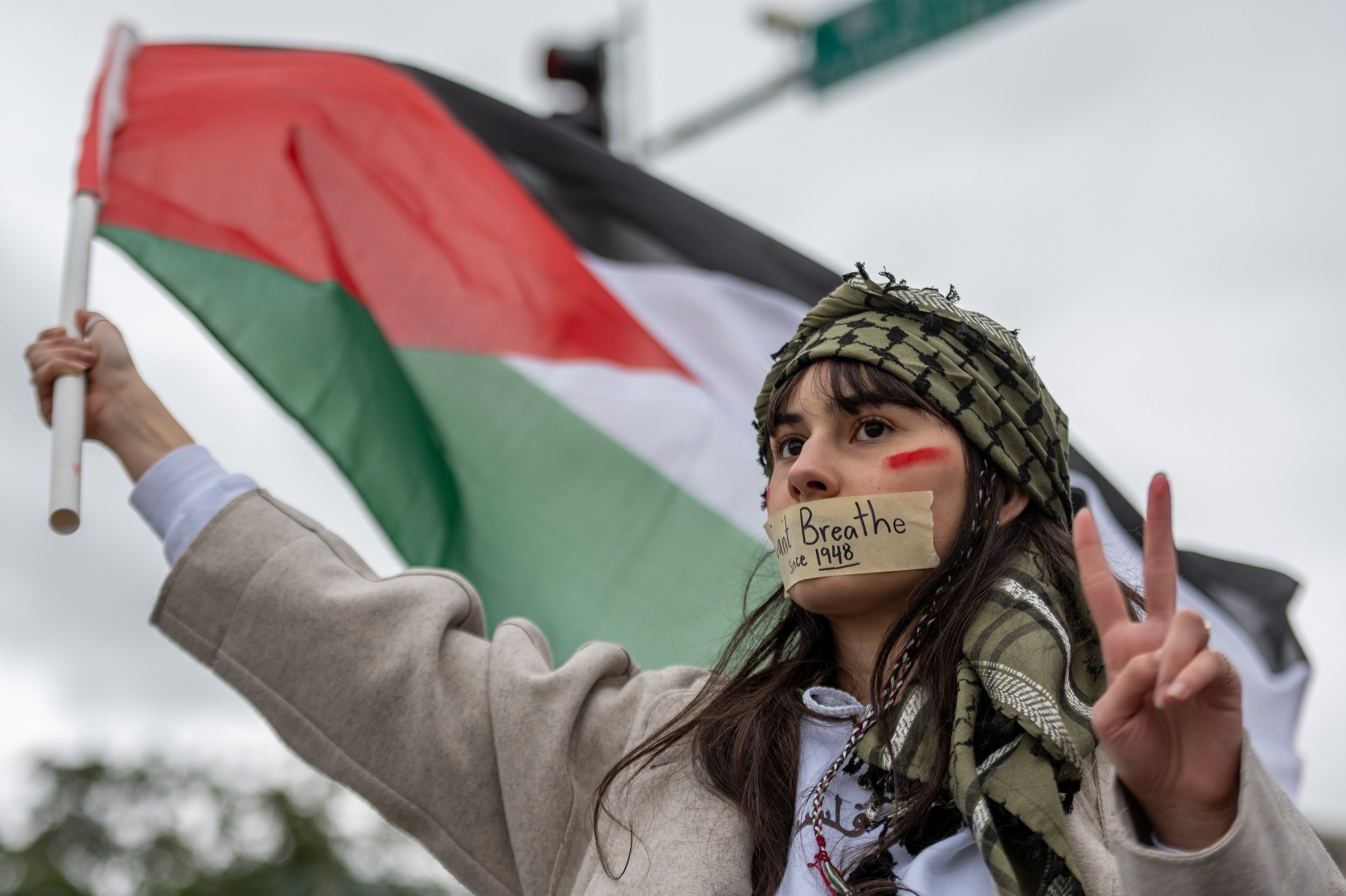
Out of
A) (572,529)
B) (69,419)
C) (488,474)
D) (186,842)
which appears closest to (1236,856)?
(69,419)

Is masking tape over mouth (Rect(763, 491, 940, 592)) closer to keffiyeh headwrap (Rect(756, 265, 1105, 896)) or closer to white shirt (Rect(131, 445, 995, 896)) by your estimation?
keffiyeh headwrap (Rect(756, 265, 1105, 896))

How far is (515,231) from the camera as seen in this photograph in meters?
4.05

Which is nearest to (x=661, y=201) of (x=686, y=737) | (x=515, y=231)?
(x=515, y=231)

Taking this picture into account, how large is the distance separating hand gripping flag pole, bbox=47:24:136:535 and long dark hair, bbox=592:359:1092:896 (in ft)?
3.71

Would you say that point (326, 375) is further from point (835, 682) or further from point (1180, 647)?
point (1180, 647)

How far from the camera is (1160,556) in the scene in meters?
1.59

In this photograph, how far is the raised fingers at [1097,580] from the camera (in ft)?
5.30

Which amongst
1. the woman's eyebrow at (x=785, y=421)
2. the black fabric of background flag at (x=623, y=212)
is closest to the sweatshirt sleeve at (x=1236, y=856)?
the woman's eyebrow at (x=785, y=421)

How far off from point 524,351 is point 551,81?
111 inches

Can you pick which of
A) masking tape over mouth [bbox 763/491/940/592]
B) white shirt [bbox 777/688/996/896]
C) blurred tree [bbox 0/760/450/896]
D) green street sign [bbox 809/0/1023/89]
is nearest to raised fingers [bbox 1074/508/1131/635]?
white shirt [bbox 777/688/996/896]

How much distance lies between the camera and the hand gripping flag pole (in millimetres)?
2484

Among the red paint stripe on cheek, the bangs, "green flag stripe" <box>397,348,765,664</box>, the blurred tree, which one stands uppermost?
the bangs

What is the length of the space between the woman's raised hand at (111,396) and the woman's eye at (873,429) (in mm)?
1339

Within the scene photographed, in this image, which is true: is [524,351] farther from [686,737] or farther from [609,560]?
[686,737]
